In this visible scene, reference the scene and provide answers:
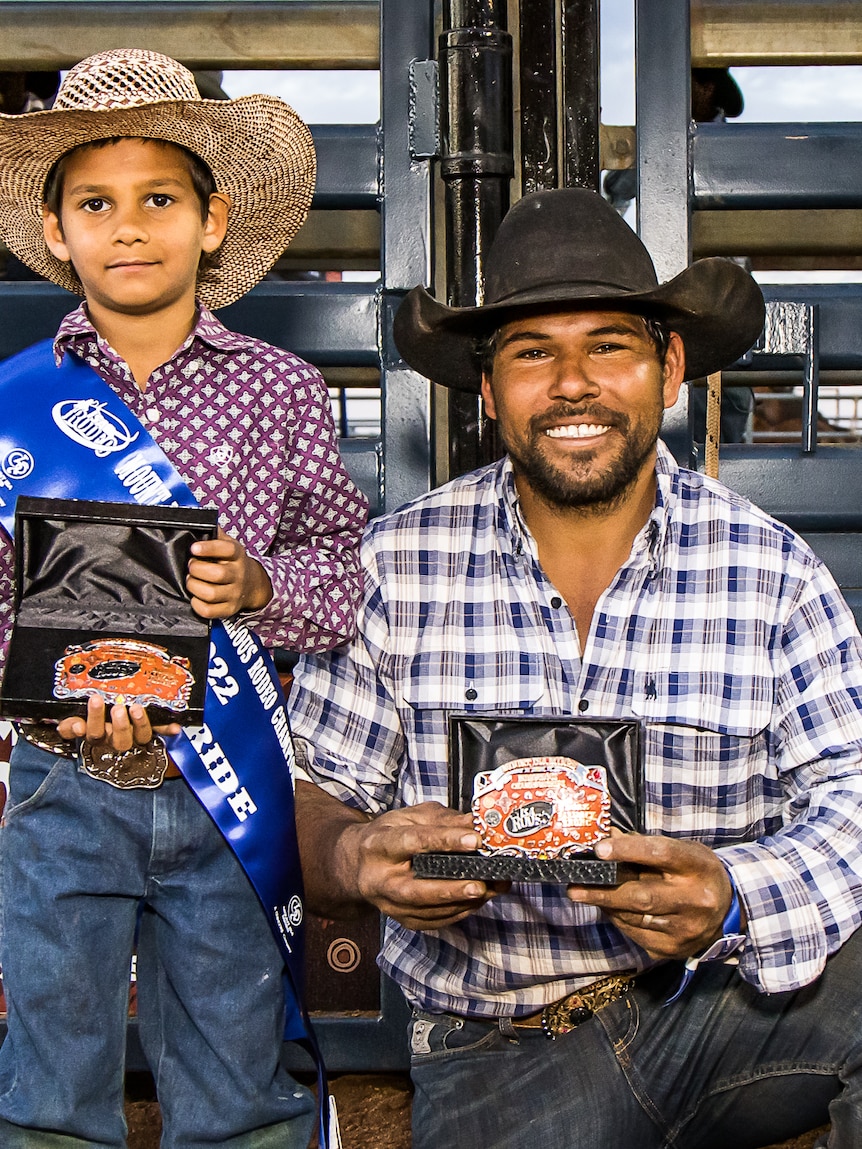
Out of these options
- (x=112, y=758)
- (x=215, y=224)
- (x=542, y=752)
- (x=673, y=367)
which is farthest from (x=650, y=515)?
(x=112, y=758)

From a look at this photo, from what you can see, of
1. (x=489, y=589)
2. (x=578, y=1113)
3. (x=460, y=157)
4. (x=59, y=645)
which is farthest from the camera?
(x=460, y=157)

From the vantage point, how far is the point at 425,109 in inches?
115

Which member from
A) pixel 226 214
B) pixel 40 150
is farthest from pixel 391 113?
pixel 40 150

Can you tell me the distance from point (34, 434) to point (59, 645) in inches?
17.2

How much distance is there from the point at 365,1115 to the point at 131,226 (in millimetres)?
1934

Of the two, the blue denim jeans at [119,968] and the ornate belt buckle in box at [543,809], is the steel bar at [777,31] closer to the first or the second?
the ornate belt buckle in box at [543,809]

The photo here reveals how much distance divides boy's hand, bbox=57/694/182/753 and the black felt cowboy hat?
89cm

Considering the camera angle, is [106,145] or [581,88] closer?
[106,145]

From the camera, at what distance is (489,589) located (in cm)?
243

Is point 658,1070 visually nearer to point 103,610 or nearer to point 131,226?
point 103,610

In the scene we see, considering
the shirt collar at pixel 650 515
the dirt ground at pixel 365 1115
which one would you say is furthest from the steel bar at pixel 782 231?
the dirt ground at pixel 365 1115

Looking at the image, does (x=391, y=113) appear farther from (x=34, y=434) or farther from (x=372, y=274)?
(x=34, y=434)

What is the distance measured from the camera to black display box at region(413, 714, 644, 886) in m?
1.91

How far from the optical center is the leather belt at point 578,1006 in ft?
7.53
